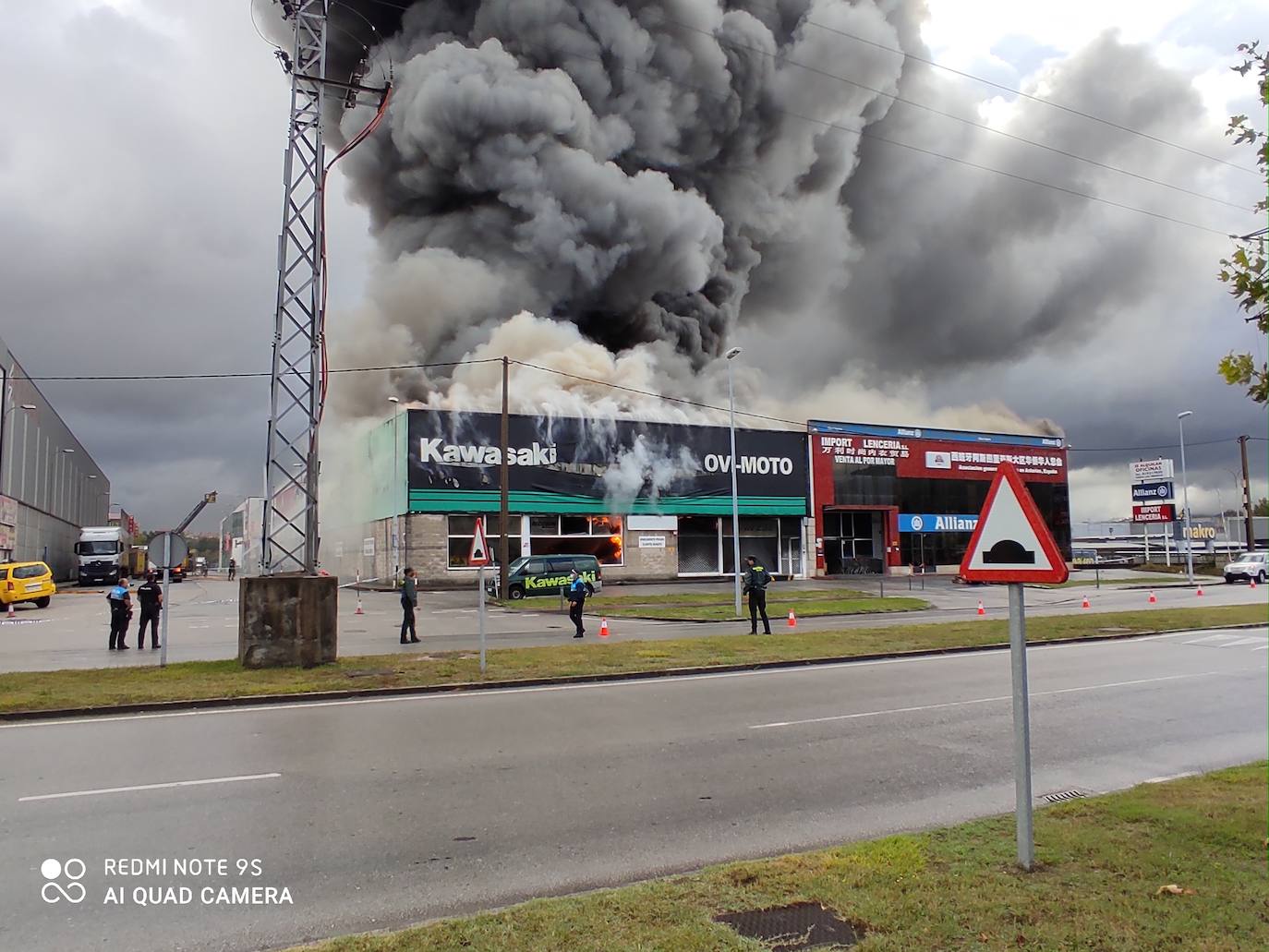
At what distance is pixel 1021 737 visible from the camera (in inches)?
158

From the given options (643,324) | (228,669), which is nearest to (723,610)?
(228,669)

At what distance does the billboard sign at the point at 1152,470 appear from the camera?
44.8m

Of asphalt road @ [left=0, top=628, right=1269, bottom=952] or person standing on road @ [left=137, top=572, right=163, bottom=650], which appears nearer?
asphalt road @ [left=0, top=628, right=1269, bottom=952]

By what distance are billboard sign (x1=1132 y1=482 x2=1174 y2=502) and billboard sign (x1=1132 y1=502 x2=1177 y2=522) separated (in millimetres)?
296

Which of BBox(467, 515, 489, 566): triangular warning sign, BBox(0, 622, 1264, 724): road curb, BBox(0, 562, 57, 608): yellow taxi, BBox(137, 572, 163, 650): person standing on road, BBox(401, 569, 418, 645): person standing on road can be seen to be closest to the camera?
BBox(0, 622, 1264, 724): road curb

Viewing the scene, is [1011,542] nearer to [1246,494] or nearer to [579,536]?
[579,536]

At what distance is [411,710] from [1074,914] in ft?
23.7

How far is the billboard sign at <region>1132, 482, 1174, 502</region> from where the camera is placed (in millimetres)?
44750

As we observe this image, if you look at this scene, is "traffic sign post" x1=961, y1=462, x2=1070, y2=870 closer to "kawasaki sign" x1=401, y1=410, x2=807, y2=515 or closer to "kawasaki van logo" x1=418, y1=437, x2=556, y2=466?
"kawasaki sign" x1=401, y1=410, x2=807, y2=515

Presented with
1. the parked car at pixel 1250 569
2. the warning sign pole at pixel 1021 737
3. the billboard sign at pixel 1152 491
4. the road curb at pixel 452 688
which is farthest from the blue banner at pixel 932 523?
the warning sign pole at pixel 1021 737

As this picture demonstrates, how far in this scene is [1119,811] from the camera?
4.94m

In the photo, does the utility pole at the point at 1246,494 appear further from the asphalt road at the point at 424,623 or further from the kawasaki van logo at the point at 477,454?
the kawasaki van logo at the point at 477,454

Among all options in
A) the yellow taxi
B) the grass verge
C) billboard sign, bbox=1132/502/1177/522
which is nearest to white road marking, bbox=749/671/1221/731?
the grass verge

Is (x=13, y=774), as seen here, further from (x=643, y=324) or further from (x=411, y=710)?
(x=643, y=324)
